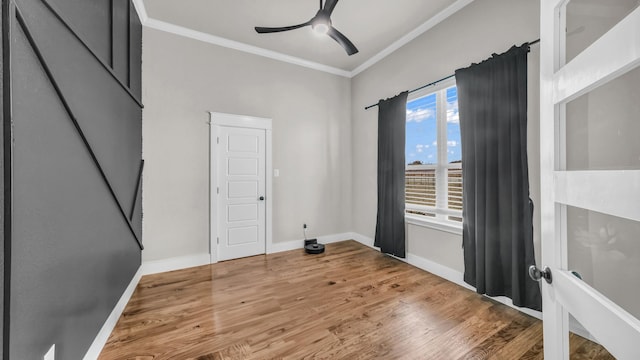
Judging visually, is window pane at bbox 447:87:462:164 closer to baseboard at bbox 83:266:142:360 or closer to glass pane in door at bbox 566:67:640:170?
glass pane in door at bbox 566:67:640:170

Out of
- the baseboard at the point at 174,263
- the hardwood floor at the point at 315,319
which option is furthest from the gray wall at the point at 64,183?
the baseboard at the point at 174,263

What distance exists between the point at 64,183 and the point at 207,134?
2101 millimetres

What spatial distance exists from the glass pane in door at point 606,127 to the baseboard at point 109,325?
2.67 m

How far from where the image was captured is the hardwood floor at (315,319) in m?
1.68

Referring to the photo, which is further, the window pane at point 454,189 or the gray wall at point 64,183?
the window pane at point 454,189

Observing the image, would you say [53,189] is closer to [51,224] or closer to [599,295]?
[51,224]

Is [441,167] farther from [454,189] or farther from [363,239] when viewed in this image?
[363,239]

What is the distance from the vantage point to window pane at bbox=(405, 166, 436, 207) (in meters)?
3.11

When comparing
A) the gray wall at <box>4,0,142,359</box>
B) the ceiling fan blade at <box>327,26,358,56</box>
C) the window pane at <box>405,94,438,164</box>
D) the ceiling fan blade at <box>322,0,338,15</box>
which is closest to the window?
the window pane at <box>405,94,438,164</box>

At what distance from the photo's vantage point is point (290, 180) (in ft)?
12.9

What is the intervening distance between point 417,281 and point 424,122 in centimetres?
196

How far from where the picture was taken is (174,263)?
121 inches

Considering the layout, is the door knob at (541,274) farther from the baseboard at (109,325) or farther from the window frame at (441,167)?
the baseboard at (109,325)

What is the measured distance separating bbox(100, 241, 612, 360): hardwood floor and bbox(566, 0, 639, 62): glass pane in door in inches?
72.0
